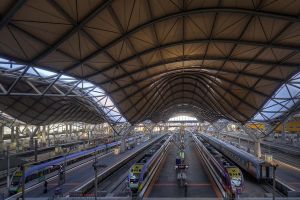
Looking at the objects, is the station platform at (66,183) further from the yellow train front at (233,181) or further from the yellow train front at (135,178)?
the yellow train front at (233,181)

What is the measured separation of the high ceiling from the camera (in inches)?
610

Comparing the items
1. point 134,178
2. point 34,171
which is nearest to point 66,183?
point 34,171

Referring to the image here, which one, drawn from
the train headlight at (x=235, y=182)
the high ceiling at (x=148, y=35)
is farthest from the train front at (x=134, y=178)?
the high ceiling at (x=148, y=35)

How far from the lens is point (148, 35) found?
21.2m

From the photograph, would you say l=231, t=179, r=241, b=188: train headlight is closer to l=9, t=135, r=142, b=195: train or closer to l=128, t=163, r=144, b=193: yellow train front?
l=128, t=163, r=144, b=193: yellow train front

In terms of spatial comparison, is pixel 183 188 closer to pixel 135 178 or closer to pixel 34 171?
pixel 135 178

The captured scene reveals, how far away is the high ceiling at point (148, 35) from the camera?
1549cm

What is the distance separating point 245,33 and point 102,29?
463 inches

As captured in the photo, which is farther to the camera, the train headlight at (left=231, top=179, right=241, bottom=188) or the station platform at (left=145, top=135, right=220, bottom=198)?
the station platform at (left=145, top=135, right=220, bottom=198)

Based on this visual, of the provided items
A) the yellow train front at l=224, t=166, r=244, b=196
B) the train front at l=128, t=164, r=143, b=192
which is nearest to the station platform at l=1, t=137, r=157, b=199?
the train front at l=128, t=164, r=143, b=192

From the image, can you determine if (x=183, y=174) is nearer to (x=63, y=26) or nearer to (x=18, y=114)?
(x=63, y=26)

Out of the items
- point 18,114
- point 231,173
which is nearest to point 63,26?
point 231,173

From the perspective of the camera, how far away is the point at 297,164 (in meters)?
39.5

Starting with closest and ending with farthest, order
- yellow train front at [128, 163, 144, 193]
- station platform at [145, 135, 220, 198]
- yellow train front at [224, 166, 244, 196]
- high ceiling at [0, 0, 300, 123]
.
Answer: high ceiling at [0, 0, 300, 123], yellow train front at [224, 166, 244, 196], station platform at [145, 135, 220, 198], yellow train front at [128, 163, 144, 193]
